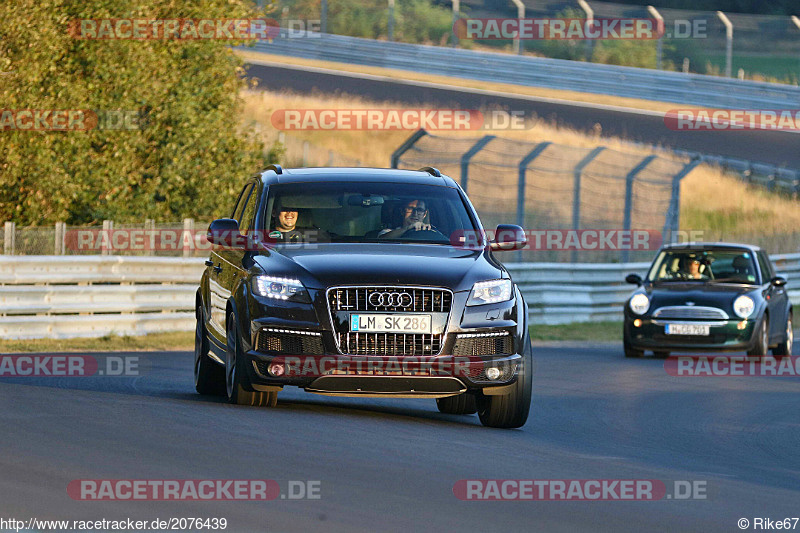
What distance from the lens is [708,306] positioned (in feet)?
63.1

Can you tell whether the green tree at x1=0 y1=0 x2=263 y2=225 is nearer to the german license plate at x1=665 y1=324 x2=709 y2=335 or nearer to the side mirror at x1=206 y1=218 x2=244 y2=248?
the german license plate at x1=665 y1=324 x2=709 y2=335

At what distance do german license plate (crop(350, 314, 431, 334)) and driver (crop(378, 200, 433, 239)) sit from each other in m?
1.11

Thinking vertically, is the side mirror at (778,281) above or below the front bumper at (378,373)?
below

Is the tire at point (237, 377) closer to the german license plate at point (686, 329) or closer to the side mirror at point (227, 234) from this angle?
the side mirror at point (227, 234)

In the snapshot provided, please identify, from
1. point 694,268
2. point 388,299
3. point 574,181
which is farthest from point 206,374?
point 574,181

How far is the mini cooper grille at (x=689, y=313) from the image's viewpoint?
19.1 metres

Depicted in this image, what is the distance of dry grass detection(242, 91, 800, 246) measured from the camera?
1663 inches

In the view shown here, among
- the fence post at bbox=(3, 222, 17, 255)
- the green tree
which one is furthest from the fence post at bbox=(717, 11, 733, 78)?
the fence post at bbox=(3, 222, 17, 255)

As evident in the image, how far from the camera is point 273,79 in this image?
49.0m

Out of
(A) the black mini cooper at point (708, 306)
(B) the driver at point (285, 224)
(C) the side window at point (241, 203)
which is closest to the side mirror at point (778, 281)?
(A) the black mini cooper at point (708, 306)

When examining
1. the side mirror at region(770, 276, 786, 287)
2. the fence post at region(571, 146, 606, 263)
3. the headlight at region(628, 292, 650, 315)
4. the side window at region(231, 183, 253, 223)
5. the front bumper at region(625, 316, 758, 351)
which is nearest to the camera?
the side window at region(231, 183, 253, 223)

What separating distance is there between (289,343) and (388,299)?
713 mm

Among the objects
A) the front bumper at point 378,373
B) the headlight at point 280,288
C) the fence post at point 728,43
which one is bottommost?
the front bumper at point 378,373

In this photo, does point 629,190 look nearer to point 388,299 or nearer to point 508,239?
point 508,239
